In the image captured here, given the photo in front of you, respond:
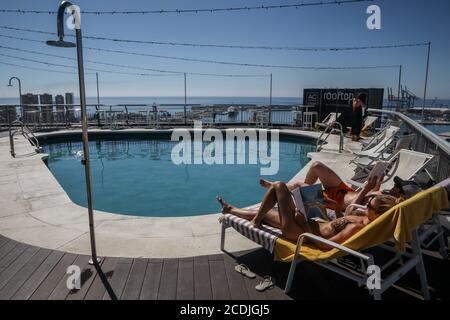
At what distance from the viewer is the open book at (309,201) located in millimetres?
2654

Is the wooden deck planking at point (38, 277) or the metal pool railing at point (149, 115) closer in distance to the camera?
the wooden deck planking at point (38, 277)

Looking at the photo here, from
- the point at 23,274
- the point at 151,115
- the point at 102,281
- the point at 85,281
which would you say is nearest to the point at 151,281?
the point at 102,281

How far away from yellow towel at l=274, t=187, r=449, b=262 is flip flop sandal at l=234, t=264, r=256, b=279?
1.62 feet

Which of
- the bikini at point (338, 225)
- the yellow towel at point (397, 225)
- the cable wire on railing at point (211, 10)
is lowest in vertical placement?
the bikini at point (338, 225)

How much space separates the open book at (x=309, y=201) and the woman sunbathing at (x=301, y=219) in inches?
2.7

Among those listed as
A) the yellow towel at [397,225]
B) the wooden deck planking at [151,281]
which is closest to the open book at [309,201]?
the yellow towel at [397,225]

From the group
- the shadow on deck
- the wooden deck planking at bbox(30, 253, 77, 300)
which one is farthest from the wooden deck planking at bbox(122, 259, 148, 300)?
the wooden deck planking at bbox(30, 253, 77, 300)

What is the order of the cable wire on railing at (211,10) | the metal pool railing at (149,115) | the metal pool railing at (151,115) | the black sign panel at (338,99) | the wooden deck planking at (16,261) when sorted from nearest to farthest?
the wooden deck planking at (16,261), the cable wire on railing at (211,10), the black sign panel at (338,99), the metal pool railing at (151,115), the metal pool railing at (149,115)

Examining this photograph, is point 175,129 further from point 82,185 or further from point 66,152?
point 82,185

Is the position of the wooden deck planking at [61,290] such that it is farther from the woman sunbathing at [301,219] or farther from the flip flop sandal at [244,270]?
the woman sunbathing at [301,219]

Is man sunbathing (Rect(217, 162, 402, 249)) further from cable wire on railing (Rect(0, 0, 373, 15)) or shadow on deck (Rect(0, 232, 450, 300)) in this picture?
cable wire on railing (Rect(0, 0, 373, 15))

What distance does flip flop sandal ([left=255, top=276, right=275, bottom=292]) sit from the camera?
2.29m
